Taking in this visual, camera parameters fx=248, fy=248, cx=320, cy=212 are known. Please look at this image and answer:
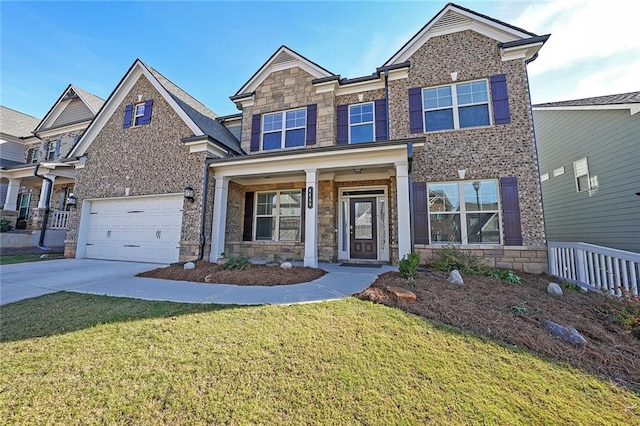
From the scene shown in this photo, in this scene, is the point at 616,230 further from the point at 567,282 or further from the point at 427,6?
the point at 427,6

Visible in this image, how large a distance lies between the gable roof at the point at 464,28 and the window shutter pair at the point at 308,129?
2.95m

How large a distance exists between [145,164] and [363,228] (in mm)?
8257

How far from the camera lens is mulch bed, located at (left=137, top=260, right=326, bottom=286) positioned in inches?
Answer: 213

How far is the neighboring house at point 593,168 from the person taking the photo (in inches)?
297

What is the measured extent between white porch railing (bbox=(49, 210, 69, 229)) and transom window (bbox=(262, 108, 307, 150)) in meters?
10.8

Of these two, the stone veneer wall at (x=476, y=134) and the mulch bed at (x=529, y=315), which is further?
the stone veneer wall at (x=476, y=134)

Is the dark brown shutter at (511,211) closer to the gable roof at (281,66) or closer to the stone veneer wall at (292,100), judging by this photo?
the stone veneer wall at (292,100)

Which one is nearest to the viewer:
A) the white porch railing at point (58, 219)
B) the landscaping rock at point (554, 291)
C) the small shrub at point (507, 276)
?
the landscaping rock at point (554, 291)

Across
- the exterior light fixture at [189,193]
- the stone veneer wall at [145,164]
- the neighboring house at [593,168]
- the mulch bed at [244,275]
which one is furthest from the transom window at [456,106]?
the exterior light fixture at [189,193]

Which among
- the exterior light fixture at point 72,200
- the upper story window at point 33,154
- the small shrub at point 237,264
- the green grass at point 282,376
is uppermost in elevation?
the upper story window at point 33,154

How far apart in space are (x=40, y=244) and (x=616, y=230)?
22.4 metres

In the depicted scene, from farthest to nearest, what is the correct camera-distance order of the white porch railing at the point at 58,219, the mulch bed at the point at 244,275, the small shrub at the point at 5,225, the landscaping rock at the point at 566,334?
the white porch railing at the point at 58,219 → the small shrub at the point at 5,225 → the mulch bed at the point at 244,275 → the landscaping rock at the point at 566,334

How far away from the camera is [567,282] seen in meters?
5.69

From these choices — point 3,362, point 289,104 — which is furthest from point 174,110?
point 3,362
